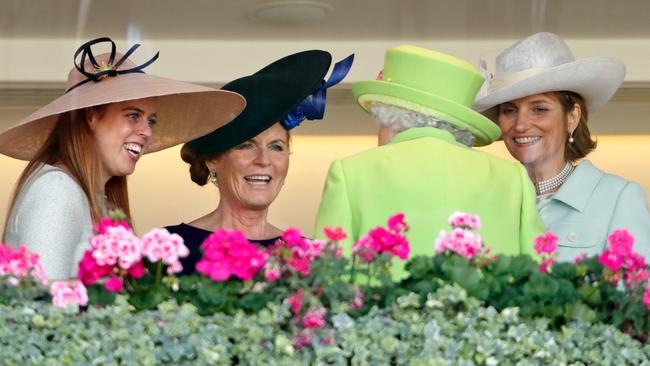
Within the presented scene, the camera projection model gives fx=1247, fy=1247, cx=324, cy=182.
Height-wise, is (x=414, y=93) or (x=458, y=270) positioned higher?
(x=414, y=93)

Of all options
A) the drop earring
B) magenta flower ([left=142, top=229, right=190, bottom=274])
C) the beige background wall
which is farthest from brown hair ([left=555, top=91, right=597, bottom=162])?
the beige background wall

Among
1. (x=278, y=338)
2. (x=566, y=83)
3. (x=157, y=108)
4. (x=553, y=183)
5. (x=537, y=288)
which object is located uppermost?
(x=566, y=83)

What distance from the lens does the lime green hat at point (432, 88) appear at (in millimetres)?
2604

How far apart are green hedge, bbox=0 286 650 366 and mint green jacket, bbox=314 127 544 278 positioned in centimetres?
50

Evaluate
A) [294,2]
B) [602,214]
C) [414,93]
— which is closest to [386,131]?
[414,93]

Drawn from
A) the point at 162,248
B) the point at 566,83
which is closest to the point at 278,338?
the point at 162,248

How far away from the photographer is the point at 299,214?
6.28m

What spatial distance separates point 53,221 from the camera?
7.96 ft

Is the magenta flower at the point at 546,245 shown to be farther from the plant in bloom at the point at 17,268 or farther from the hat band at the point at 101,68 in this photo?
the hat band at the point at 101,68

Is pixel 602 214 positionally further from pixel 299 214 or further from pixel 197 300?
pixel 299 214

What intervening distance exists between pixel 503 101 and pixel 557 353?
150 centimetres

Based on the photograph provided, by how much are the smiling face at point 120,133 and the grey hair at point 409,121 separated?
0.54 metres

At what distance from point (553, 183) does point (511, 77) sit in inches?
13.3

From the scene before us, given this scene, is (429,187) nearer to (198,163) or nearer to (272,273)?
(272,273)
